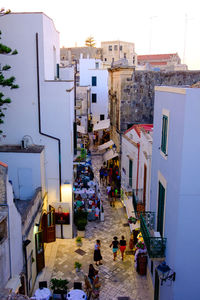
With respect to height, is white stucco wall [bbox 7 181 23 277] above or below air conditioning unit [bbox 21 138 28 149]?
below

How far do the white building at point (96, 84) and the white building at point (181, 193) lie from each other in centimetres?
3725

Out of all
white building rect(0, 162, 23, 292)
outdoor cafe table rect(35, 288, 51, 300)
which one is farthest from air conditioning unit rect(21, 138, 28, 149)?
outdoor cafe table rect(35, 288, 51, 300)

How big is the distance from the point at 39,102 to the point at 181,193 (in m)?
9.18

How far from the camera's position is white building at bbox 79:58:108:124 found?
4478 centimetres

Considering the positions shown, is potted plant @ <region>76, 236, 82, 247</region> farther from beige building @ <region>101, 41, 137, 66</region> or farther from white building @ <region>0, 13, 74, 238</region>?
beige building @ <region>101, 41, 137, 66</region>

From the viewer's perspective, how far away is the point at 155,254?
8.38 metres

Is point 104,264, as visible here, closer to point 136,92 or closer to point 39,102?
point 39,102

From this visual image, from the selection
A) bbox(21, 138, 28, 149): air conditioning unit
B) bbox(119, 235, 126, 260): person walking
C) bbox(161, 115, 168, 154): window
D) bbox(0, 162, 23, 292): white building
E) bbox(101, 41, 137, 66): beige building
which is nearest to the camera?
bbox(0, 162, 23, 292): white building

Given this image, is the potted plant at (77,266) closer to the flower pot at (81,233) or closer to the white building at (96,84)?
the flower pot at (81,233)

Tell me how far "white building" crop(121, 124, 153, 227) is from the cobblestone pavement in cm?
170

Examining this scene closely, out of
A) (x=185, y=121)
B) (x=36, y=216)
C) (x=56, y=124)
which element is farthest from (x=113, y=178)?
(x=185, y=121)

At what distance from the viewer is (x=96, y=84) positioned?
44.9 m

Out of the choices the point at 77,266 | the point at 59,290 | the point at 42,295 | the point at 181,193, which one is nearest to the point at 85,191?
the point at 77,266

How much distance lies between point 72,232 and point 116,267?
11.3ft
